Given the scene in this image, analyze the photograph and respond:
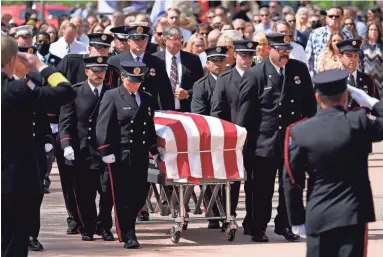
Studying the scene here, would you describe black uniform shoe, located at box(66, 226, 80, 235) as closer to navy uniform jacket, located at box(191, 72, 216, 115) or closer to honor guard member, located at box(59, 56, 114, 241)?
honor guard member, located at box(59, 56, 114, 241)

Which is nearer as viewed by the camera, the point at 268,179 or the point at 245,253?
the point at 245,253

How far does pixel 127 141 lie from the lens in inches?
491

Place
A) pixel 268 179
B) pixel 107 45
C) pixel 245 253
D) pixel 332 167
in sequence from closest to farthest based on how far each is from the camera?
1. pixel 332 167
2. pixel 245 253
3. pixel 268 179
4. pixel 107 45

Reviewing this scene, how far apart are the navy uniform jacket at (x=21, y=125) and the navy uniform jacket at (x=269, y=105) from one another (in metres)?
4.10

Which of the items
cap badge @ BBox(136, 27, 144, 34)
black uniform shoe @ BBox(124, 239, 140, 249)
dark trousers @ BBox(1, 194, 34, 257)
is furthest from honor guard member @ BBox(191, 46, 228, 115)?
dark trousers @ BBox(1, 194, 34, 257)

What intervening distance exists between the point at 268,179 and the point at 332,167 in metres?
4.70

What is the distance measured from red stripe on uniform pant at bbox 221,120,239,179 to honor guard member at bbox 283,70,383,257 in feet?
13.6

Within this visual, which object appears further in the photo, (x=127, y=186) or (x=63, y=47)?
(x=63, y=47)

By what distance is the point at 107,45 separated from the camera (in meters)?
13.9

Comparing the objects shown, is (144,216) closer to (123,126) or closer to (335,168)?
(123,126)

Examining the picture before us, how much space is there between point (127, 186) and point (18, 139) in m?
3.66

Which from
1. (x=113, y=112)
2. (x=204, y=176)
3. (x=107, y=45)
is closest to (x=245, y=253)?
(x=204, y=176)

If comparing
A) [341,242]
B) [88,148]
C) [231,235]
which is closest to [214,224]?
[231,235]

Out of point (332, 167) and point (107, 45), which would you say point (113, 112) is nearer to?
point (107, 45)
